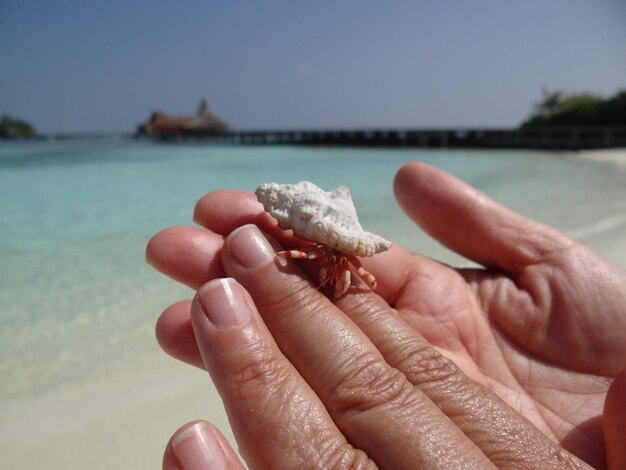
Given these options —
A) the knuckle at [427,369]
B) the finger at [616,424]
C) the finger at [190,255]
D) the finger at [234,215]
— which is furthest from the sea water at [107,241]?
the finger at [616,424]

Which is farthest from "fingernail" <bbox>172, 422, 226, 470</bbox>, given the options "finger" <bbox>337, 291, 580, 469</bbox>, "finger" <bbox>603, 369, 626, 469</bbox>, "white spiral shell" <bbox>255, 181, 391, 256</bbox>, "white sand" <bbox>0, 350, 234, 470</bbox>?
"white sand" <bbox>0, 350, 234, 470</bbox>

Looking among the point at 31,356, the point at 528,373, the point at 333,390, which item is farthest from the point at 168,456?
the point at 31,356

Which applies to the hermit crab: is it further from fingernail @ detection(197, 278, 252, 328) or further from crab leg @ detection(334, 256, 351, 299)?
fingernail @ detection(197, 278, 252, 328)

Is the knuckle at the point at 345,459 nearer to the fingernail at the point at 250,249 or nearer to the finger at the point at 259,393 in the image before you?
the finger at the point at 259,393

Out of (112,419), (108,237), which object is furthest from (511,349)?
(108,237)

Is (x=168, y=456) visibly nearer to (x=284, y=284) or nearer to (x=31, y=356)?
(x=284, y=284)

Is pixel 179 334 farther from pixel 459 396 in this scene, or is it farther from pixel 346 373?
pixel 459 396
